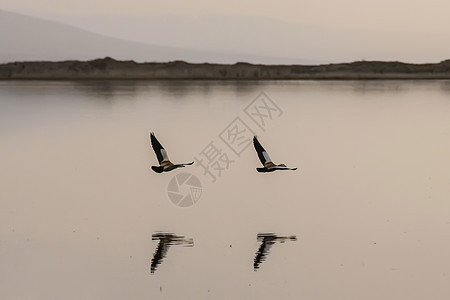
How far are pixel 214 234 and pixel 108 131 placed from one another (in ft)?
63.7

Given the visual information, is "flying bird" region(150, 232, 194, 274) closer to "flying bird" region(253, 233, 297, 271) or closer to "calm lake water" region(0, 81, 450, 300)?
"calm lake water" region(0, 81, 450, 300)

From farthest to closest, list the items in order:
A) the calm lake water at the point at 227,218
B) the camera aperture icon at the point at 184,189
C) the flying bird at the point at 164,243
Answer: the camera aperture icon at the point at 184,189 < the flying bird at the point at 164,243 < the calm lake water at the point at 227,218

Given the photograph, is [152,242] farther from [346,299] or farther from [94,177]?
[94,177]

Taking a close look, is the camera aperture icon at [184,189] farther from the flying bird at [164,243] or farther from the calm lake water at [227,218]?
the flying bird at [164,243]

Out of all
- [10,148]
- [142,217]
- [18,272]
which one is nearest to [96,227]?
[142,217]

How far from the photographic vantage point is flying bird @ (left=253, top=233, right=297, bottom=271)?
1317cm

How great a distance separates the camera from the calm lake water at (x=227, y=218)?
12.1 m

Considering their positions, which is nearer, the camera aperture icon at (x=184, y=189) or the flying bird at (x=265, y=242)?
the flying bird at (x=265, y=242)

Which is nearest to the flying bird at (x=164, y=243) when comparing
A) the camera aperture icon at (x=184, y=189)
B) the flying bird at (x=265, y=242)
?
the flying bird at (x=265, y=242)

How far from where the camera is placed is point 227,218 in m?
16.2

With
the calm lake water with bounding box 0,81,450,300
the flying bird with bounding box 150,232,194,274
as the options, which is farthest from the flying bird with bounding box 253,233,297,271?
the flying bird with bounding box 150,232,194,274

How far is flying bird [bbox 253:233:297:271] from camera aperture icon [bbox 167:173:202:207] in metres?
3.19

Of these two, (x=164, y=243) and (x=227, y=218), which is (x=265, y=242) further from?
(x=227, y=218)

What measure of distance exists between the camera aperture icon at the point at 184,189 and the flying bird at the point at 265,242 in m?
3.19
